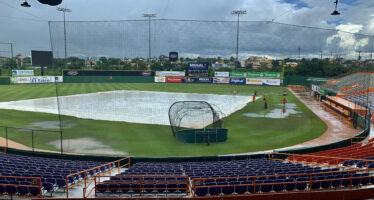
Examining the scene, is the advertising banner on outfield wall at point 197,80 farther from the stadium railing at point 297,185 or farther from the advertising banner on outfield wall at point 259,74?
the stadium railing at point 297,185

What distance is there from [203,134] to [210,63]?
3065 cm

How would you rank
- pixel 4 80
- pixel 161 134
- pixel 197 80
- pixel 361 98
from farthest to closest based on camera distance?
pixel 197 80
pixel 4 80
pixel 361 98
pixel 161 134

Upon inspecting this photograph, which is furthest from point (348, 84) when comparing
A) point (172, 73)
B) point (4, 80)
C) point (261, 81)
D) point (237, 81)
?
point (4, 80)

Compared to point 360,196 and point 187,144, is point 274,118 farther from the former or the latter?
point 360,196

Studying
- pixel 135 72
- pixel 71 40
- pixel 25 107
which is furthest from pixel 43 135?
pixel 135 72

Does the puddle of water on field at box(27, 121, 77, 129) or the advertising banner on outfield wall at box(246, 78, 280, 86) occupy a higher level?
the advertising banner on outfield wall at box(246, 78, 280, 86)

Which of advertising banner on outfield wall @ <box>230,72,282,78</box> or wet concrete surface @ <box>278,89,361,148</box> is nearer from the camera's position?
wet concrete surface @ <box>278,89,361,148</box>

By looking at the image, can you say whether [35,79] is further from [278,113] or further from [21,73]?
[278,113]

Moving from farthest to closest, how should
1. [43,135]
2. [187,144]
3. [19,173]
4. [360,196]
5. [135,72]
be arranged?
[135,72], [43,135], [187,144], [19,173], [360,196]

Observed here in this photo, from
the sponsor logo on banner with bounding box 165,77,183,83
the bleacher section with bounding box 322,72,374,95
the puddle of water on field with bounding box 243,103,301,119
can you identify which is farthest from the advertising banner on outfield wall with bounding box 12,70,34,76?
the bleacher section with bounding box 322,72,374,95

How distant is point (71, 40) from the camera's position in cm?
2366

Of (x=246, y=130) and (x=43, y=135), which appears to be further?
(x=246, y=130)

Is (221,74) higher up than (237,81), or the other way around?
(221,74)

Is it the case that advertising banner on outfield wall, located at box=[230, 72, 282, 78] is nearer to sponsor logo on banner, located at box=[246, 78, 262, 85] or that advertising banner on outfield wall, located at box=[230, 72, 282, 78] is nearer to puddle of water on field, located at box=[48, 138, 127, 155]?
sponsor logo on banner, located at box=[246, 78, 262, 85]
